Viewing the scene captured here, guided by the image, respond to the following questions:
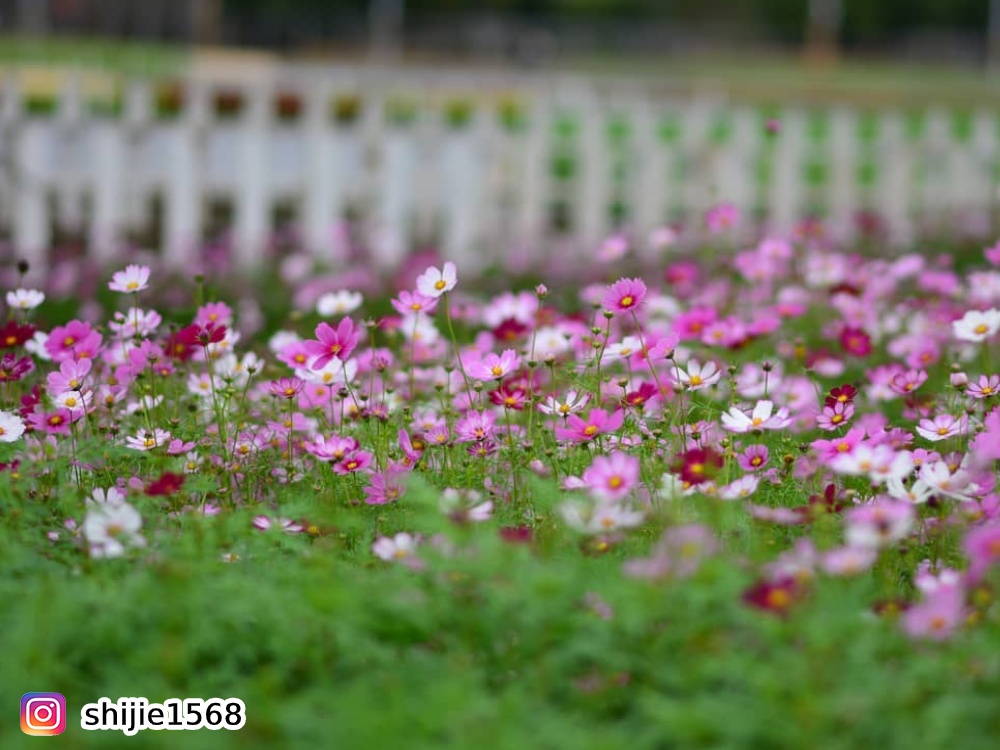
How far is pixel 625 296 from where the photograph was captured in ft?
6.47

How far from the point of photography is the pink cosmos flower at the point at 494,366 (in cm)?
197

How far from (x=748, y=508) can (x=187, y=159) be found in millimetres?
4266

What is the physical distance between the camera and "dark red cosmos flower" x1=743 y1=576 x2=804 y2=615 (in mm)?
1264

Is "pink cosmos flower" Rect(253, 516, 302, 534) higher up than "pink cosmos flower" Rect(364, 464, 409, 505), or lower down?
lower down

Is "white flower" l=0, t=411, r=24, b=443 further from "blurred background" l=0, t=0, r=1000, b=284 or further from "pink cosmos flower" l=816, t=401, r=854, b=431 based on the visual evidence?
"blurred background" l=0, t=0, r=1000, b=284

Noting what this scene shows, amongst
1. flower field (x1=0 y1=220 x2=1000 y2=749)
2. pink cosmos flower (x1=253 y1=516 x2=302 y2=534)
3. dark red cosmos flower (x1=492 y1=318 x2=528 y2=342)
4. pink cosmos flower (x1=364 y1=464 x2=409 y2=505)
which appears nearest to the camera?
flower field (x1=0 y1=220 x2=1000 y2=749)

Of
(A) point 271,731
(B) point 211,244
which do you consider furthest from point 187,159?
(A) point 271,731

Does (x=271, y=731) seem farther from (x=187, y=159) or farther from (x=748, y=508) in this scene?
(x=187, y=159)

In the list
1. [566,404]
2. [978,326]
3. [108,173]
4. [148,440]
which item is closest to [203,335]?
[148,440]

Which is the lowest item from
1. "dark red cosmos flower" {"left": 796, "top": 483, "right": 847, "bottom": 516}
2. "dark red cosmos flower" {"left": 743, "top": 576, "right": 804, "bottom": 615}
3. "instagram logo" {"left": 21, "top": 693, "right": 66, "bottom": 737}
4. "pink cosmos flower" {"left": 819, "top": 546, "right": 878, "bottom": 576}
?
"instagram logo" {"left": 21, "top": 693, "right": 66, "bottom": 737}

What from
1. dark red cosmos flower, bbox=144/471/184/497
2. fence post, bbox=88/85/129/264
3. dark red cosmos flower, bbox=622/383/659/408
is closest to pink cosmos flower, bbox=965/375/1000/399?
dark red cosmos flower, bbox=622/383/659/408

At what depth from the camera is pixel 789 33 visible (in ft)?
139

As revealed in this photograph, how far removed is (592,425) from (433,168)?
440 cm

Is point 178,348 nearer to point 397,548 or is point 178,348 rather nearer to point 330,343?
point 330,343
